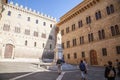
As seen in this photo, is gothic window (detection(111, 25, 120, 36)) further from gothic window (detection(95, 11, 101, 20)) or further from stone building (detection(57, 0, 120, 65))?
gothic window (detection(95, 11, 101, 20))

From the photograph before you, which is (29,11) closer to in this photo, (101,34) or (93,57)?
(101,34)

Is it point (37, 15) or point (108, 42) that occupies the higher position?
point (37, 15)

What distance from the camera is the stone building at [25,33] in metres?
26.6

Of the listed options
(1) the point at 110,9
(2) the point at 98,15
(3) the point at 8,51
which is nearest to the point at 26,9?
(3) the point at 8,51

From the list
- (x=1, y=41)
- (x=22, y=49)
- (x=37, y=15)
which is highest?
(x=37, y=15)

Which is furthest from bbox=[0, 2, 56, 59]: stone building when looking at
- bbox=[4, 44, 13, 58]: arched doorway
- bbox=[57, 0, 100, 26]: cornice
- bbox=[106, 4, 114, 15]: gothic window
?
bbox=[106, 4, 114, 15]: gothic window

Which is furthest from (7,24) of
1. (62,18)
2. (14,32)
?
(62,18)

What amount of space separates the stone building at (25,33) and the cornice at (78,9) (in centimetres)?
835

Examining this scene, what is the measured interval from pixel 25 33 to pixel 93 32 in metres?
18.5

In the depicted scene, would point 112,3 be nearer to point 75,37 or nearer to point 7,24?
point 75,37

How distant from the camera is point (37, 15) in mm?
33281

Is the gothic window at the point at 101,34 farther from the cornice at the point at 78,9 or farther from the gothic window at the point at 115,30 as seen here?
the cornice at the point at 78,9

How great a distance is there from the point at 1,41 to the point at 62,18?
15.5 m

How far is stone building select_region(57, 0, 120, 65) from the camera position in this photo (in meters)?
16.1
